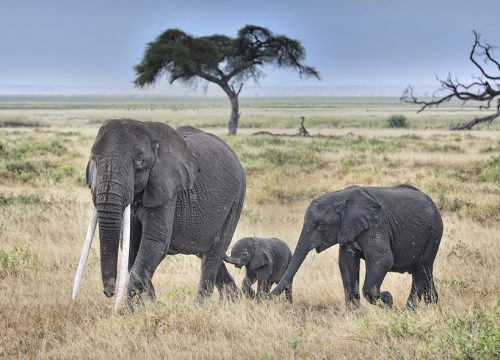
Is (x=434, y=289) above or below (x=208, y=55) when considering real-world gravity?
below

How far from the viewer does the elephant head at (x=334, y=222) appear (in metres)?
7.90

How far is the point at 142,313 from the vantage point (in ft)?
21.8

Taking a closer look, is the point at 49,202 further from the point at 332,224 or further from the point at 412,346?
the point at 412,346

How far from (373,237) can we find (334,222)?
42 cm

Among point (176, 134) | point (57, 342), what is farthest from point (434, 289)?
point (57, 342)

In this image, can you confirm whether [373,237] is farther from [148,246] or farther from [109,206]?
[109,206]

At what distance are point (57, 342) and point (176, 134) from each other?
220 centimetres

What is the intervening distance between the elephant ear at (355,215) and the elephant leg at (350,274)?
185mm

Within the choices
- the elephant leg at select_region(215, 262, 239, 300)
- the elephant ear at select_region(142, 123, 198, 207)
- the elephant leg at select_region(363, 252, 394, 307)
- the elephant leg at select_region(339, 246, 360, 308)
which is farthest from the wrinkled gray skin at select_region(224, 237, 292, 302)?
the elephant ear at select_region(142, 123, 198, 207)

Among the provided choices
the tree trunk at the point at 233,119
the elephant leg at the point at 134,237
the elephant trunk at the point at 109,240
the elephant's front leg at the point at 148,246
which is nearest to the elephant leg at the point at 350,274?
the elephant's front leg at the point at 148,246

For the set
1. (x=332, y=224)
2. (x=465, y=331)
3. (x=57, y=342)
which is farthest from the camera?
(x=332, y=224)

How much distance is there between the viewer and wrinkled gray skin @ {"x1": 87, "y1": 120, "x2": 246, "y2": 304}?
6.47 metres

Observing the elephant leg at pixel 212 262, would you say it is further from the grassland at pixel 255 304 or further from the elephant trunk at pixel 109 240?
the elephant trunk at pixel 109 240

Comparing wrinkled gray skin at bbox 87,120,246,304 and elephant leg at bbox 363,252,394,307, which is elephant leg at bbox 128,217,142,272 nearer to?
wrinkled gray skin at bbox 87,120,246,304
